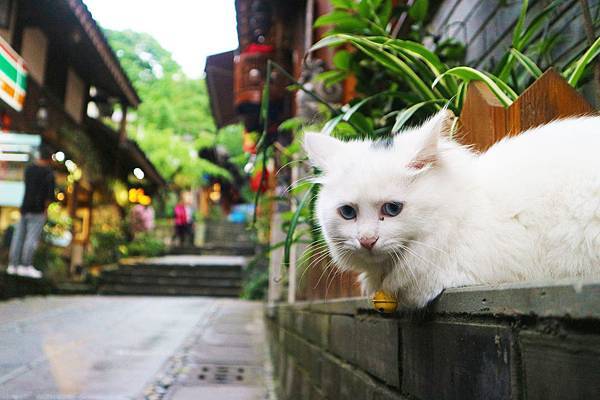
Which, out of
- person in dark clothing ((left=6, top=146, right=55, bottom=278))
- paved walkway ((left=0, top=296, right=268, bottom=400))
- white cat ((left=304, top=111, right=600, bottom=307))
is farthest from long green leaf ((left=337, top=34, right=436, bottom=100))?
person in dark clothing ((left=6, top=146, right=55, bottom=278))

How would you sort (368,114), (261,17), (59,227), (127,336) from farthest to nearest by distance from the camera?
(59,227), (261,17), (127,336), (368,114)

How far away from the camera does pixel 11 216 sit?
12.8 m

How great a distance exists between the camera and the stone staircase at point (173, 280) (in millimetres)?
13672

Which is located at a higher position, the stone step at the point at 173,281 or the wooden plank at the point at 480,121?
the wooden plank at the point at 480,121

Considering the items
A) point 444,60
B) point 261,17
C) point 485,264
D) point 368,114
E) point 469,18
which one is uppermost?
point 261,17

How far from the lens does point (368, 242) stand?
123 cm

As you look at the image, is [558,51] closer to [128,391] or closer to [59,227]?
[128,391]

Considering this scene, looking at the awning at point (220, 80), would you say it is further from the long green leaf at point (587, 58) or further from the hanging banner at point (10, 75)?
the long green leaf at point (587, 58)

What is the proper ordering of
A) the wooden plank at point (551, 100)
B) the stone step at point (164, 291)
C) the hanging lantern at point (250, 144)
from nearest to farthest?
the wooden plank at point (551, 100), the hanging lantern at point (250, 144), the stone step at point (164, 291)

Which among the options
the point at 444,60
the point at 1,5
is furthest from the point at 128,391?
the point at 1,5

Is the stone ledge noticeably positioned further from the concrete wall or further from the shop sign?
the shop sign

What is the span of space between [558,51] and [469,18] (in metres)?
0.95

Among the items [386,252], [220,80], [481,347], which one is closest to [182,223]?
[220,80]

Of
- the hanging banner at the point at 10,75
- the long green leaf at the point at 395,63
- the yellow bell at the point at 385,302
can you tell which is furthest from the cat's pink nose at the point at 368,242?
the hanging banner at the point at 10,75
